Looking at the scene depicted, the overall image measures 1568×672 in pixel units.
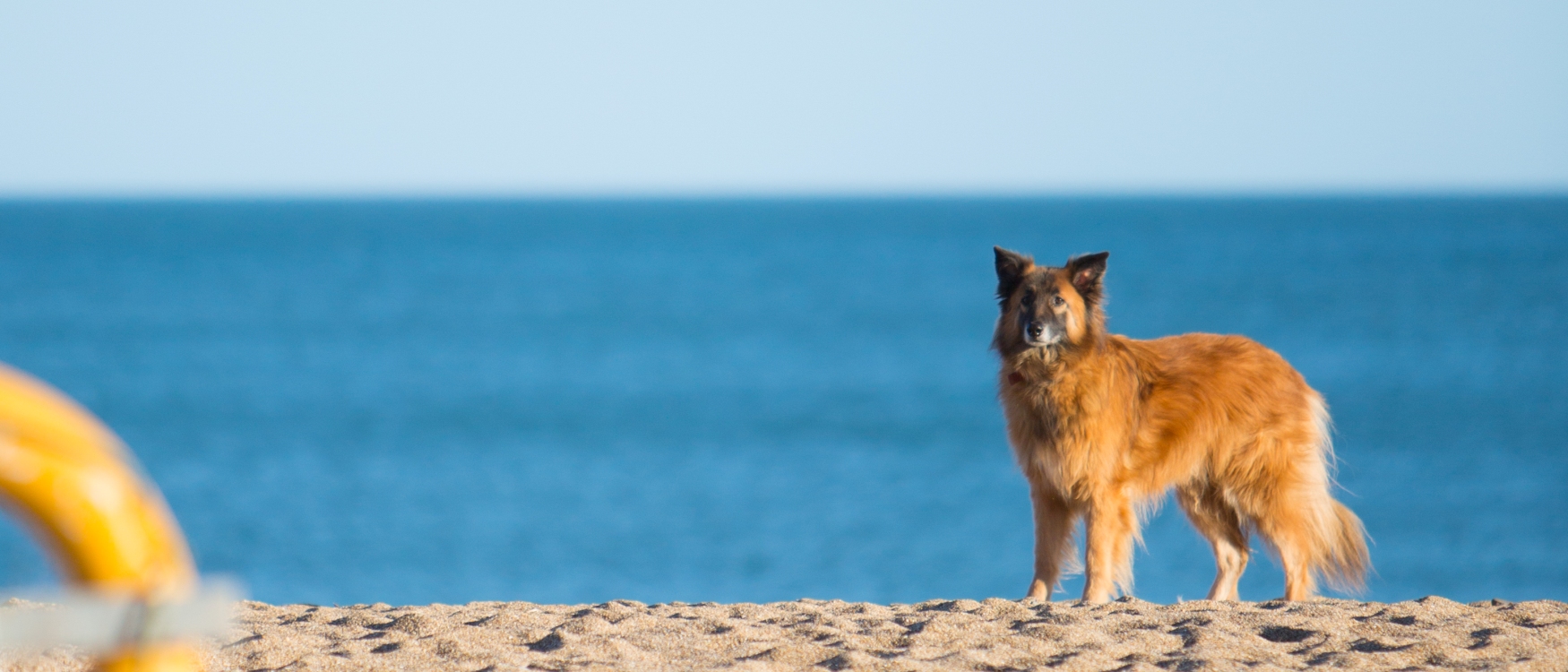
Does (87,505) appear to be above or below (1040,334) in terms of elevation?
below

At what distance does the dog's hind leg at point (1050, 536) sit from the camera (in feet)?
23.0

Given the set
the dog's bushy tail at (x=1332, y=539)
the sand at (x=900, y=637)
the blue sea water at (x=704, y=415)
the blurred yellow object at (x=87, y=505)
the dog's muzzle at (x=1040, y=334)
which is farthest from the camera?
the blue sea water at (x=704, y=415)

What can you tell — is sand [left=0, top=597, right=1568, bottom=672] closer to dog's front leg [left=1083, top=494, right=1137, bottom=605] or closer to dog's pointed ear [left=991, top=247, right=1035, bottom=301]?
dog's front leg [left=1083, top=494, right=1137, bottom=605]

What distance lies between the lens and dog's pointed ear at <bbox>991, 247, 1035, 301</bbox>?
22.6 feet

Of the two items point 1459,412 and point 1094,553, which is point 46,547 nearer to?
point 1094,553

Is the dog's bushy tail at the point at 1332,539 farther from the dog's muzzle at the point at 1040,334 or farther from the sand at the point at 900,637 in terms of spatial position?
the dog's muzzle at the point at 1040,334

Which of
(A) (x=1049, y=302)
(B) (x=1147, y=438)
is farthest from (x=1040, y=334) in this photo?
(B) (x=1147, y=438)

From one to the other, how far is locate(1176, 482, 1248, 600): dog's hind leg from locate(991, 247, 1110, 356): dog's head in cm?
126

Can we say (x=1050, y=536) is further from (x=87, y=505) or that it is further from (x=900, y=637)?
(x=87, y=505)

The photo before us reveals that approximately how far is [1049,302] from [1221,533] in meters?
1.83

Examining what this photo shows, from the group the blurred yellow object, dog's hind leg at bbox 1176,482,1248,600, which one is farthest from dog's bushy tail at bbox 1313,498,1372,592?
Result: the blurred yellow object

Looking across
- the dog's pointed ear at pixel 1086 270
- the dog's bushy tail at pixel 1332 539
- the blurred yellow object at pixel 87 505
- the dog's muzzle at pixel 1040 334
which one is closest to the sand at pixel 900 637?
the dog's bushy tail at pixel 1332 539

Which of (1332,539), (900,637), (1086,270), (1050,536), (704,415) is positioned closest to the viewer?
(900,637)

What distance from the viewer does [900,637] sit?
546 centimetres
